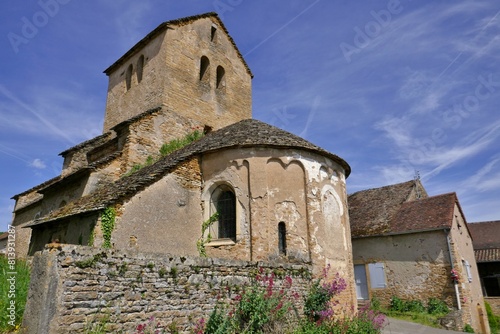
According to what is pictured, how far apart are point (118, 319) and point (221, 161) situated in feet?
22.4

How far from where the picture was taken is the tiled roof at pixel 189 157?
1006 centimetres

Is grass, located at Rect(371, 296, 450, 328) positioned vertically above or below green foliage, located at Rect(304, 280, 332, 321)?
below

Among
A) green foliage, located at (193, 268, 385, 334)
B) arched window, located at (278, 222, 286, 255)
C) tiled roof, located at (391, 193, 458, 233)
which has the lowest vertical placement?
green foliage, located at (193, 268, 385, 334)

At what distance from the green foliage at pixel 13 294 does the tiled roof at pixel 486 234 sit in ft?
103

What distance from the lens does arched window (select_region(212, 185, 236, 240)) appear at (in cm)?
1150

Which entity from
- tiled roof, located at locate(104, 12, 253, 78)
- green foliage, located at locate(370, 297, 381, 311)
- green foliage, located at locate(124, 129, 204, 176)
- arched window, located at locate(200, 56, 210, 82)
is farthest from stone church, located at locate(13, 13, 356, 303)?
green foliage, located at locate(370, 297, 381, 311)

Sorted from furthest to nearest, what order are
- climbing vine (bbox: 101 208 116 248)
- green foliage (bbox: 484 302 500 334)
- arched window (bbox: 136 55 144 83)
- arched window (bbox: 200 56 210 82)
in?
green foliage (bbox: 484 302 500 334), arched window (bbox: 136 55 144 83), arched window (bbox: 200 56 210 82), climbing vine (bbox: 101 208 116 248)

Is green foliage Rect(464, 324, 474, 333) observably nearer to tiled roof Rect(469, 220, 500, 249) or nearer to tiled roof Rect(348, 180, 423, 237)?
tiled roof Rect(348, 180, 423, 237)

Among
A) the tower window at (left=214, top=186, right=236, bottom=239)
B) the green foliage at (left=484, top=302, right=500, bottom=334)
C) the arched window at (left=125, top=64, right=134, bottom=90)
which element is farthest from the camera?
the green foliage at (left=484, top=302, right=500, bottom=334)

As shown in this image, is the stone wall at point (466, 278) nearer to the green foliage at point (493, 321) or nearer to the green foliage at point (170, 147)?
the green foliage at point (493, 321)

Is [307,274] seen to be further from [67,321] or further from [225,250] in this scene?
[67,321]

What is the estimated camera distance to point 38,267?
5438 millimetres

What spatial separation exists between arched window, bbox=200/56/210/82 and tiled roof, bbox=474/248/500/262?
2288 centimetres

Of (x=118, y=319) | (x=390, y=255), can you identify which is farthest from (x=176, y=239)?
(x=390, y=255)
